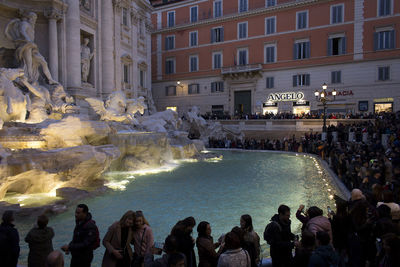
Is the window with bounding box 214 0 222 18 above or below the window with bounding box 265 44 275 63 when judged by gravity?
above

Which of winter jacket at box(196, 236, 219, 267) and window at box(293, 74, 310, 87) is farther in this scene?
window at box(293, 74, 310, 87)

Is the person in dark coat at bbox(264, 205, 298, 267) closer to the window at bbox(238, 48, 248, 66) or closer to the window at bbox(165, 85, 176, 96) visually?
the window at bbox(238, 48, 248, 66)

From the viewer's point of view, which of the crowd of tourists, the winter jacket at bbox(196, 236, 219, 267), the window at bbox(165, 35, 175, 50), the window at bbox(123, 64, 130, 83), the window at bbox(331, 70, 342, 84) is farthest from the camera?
the window at bbox(165, 35, 175, 50)

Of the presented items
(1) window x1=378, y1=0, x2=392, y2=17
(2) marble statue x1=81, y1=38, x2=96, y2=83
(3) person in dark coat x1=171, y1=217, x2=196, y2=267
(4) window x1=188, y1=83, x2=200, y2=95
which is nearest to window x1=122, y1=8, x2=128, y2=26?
(2) marble statue x1=81, y1=38, x2=96, y2=83

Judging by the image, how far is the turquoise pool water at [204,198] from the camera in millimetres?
5824

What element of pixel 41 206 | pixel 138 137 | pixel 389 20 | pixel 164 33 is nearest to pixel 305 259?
pixel 41 206

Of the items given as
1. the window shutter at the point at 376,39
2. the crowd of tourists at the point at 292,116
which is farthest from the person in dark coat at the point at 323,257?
the window shutter at the point at 376,39

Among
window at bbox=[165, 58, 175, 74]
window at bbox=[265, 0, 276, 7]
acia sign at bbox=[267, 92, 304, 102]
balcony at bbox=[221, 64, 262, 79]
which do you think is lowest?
acia sign at bbox=[267, 92, 304, 102]

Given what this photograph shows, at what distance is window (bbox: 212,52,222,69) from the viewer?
3128 cm

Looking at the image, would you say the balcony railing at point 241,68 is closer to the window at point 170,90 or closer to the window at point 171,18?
the window at point 170,90

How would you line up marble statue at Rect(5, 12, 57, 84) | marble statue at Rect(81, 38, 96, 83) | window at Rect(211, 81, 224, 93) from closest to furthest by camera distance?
marble statue at Rect(5, 12, 57, 84) → marble statue at Rect(81, 38, 96, 83) → window at Rect(211, 81, 224, 93)

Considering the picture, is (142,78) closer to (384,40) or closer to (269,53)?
(269,53)

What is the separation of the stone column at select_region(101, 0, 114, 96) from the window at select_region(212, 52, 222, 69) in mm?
13008

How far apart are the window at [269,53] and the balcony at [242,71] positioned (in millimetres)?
1146
